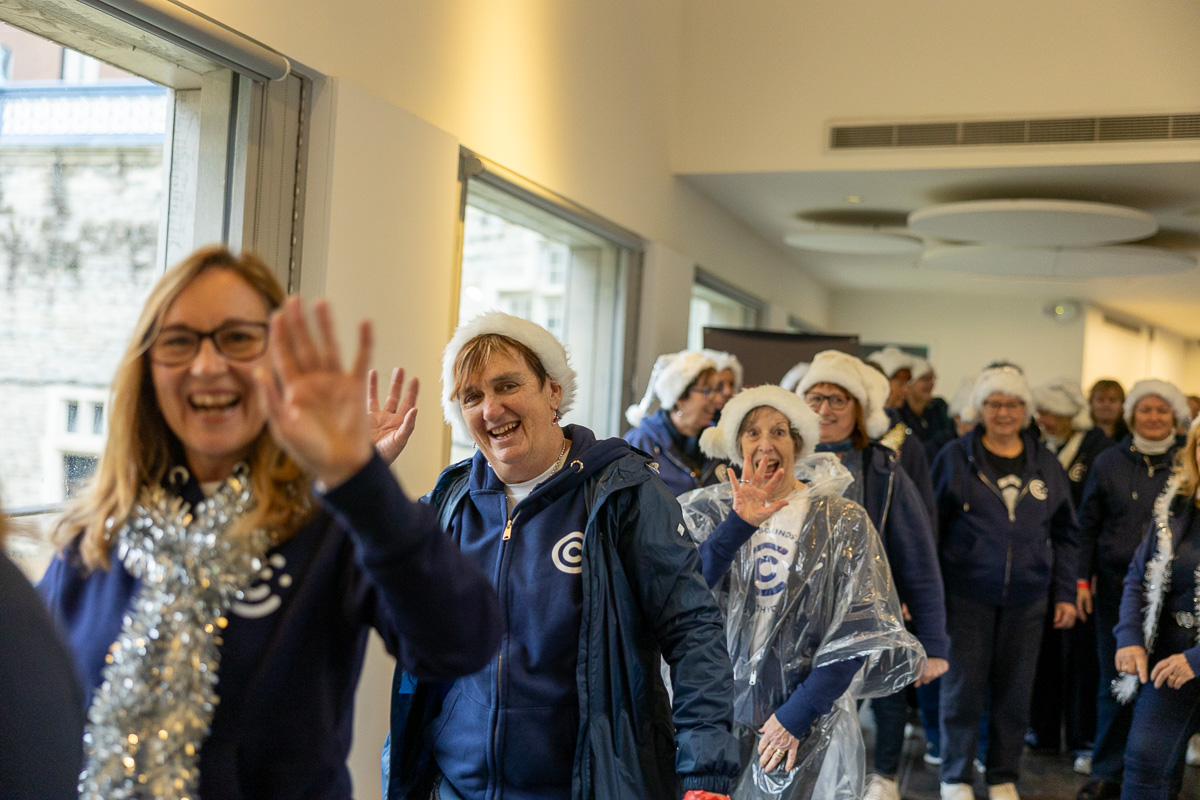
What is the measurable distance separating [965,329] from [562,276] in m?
7.95

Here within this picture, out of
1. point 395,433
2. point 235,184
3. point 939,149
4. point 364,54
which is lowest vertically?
point 395,433

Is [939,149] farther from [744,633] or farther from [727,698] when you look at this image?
[727,698]

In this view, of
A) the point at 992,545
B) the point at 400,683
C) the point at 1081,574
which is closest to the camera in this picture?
the point at 400,683

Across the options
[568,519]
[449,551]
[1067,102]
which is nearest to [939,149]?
[1067,102]

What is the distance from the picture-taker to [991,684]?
4301 millimetres

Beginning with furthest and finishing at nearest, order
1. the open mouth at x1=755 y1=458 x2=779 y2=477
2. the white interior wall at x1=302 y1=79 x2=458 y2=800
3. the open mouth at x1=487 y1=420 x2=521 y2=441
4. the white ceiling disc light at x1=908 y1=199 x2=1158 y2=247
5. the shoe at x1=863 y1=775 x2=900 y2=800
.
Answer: the white ceiling disc light at x1=908 y1=199 x2=1158 y2=247 → the shoe at x1=863 y1=775 x2=900 y2=800 → the white interior wall at x1=302 y1=79 x2=458 y2=800 → the open mouth at x1=755 y1=458 x2=779 y2=477 → the open mouth at x1=487 y1=420 x2=521 y2=441

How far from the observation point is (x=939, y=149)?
19.4 ft

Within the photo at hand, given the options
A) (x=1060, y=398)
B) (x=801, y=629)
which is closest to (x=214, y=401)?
(x=801, y=629)

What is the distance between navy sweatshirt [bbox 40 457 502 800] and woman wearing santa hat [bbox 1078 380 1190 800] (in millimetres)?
4258

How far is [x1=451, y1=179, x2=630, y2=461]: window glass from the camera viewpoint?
4.92 meters

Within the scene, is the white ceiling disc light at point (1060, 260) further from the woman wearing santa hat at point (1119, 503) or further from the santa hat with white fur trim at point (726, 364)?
the santa hat with white fur trim at point (726, 364)

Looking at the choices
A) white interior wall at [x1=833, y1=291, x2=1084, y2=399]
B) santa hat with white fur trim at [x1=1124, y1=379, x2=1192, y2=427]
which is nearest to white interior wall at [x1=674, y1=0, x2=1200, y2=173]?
santa hat with white fur trim at [x1=1124, y1=379, x2=1192, y2=427]

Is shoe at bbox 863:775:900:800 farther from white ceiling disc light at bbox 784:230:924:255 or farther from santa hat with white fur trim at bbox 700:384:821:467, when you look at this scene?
white ceiling disc light at bbox 784:230:924:255

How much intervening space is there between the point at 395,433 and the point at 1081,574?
3997mm
